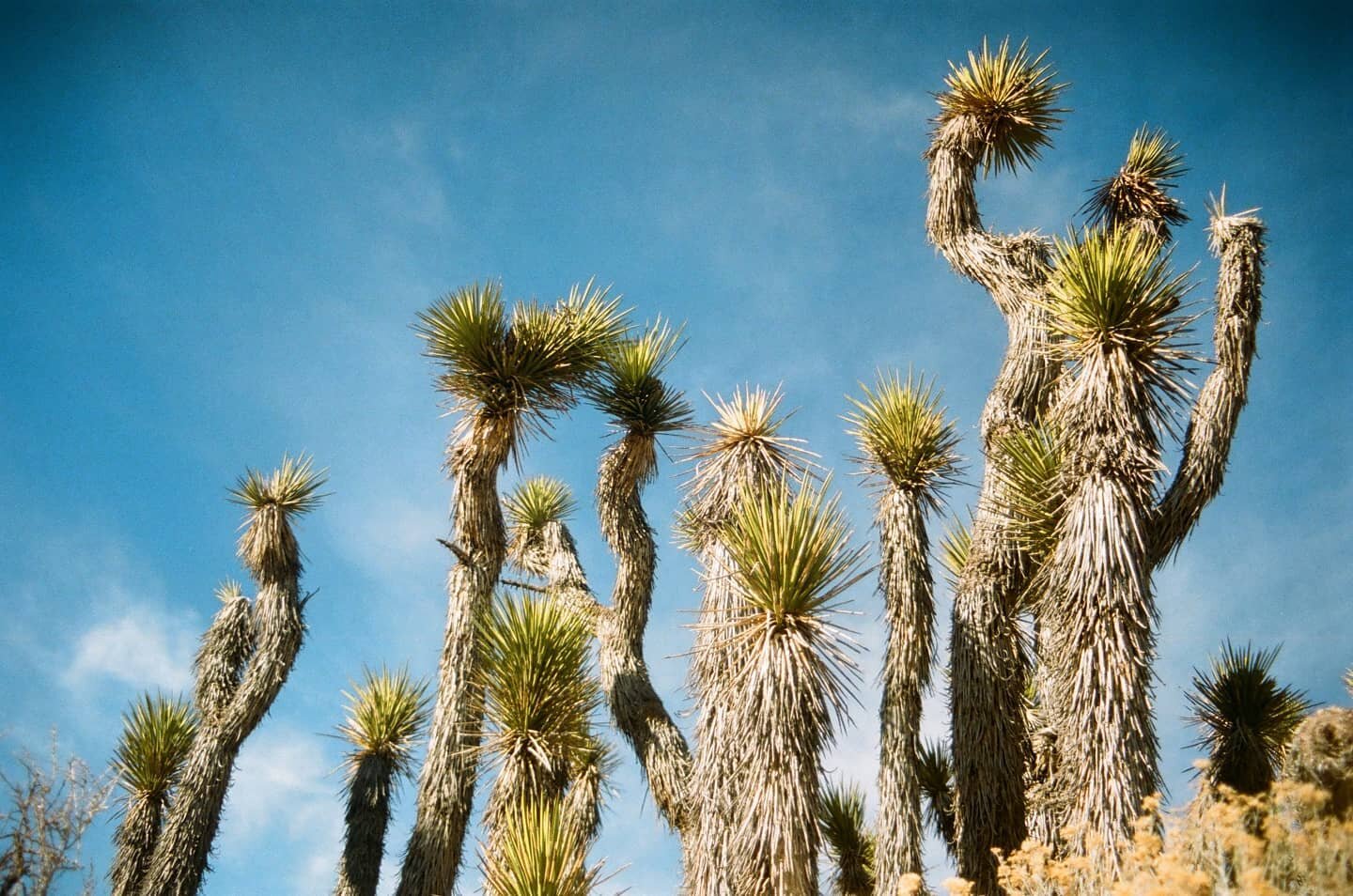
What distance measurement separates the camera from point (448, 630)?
835cm

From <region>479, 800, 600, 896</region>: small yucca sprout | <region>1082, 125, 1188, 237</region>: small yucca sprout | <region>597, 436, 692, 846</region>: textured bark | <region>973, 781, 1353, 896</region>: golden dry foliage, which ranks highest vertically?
<region>1082, 125, 1188, 237</region>: small yucca sprout

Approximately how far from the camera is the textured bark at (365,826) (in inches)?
375

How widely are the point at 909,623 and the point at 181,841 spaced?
6.68m

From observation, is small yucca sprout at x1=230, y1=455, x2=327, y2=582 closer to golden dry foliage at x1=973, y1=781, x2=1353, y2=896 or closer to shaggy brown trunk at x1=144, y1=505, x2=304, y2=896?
shaggy brown trunk at x1=144, y1=505, x2=304, y2=896

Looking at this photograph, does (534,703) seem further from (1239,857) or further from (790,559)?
(1239,857)

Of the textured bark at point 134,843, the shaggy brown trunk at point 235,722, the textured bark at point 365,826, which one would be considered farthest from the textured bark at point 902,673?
the textured bark at point 134,843

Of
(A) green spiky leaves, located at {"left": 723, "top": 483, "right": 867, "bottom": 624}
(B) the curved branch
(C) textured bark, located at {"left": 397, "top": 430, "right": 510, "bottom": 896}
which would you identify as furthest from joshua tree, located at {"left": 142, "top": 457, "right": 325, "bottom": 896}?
(B) the curved branch

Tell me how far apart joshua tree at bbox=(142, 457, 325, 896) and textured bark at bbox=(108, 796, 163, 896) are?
722 millimetres

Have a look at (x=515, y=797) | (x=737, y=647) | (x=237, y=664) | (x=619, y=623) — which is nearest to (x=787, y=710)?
(x=737, y=647)

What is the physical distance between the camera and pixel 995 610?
322 inches

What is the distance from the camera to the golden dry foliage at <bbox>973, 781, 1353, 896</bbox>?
11.1ft

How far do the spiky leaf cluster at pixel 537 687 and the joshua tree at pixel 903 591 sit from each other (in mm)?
2273

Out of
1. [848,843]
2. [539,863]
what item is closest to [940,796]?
[848,843]

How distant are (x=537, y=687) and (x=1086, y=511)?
3933mm
